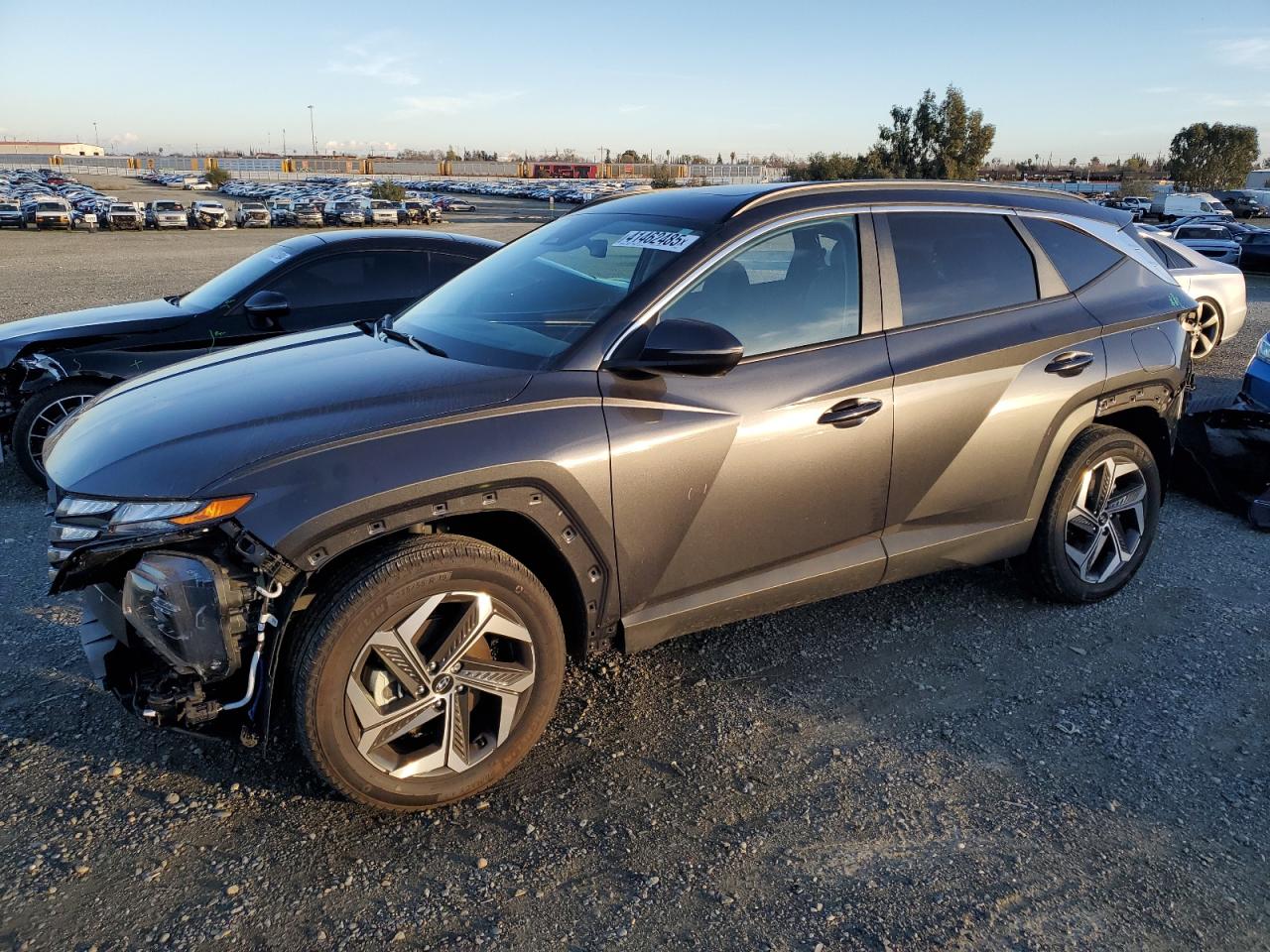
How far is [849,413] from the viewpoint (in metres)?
3.28

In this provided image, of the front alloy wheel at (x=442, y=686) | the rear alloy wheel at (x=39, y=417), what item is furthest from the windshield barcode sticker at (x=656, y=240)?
the rear alloy wheel at (x=39, y=417)

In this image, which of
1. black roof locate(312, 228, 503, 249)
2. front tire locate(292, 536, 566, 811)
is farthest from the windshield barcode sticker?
black roof locate(312, 228, 503, 249)

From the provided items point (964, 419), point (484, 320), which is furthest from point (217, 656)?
point (964, 419)

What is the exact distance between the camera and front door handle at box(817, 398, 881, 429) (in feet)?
10.7

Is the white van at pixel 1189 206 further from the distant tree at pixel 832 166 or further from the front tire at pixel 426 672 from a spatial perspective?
the front tire at pixel 426 672

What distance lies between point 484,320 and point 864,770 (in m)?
2.13

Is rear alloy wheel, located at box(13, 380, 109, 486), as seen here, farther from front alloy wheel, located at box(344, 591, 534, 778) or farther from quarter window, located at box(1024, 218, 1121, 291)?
quarter window, located at box(1024, 218, 1121, 291)

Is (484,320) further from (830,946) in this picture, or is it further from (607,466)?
(830,946)

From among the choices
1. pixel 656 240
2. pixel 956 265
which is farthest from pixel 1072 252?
pixel 656 240

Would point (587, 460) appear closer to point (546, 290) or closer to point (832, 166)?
point (546, 290)

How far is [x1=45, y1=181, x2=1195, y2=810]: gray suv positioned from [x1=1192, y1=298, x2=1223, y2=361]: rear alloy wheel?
5.89 m

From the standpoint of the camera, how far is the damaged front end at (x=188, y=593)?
8.18ft

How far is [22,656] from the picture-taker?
3.72 meters

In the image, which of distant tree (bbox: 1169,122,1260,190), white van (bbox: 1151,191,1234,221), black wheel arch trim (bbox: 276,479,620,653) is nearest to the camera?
black wheel arch trim (bbox: 276,479,620,653)
